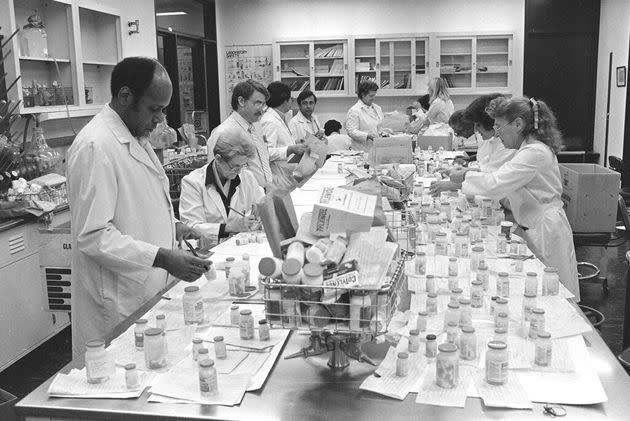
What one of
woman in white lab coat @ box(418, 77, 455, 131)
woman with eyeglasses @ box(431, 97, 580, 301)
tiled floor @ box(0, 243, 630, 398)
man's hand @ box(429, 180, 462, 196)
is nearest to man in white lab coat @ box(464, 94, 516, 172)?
man's hand @ box(429, 180, 462, 196)

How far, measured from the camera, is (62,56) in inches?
204

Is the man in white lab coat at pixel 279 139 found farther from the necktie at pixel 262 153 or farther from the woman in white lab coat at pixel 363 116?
the woman in white lab coat at pixel 363 116

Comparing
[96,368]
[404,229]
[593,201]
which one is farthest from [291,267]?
[593,201]

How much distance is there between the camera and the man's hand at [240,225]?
3129 millimetres

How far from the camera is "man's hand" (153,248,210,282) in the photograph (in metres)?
2.06

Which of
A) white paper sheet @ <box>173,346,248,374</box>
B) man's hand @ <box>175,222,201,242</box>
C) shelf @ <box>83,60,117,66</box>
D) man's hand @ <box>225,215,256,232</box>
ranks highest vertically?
shelf @ <box>83,60,117,66</box>

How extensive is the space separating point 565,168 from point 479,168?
25.4 inches

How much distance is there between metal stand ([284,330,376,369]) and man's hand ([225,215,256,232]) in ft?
4.68

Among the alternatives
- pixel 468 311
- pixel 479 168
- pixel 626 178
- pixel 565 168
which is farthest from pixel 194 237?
pixel 626 178

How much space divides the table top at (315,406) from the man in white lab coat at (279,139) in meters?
3.82

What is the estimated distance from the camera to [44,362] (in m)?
3.80

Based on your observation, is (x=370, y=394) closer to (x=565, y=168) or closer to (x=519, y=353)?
(x=519, y=353)

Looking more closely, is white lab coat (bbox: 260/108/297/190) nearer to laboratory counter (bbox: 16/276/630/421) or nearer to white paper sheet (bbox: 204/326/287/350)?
white paper sheet (bbox: 204/326/287/350)

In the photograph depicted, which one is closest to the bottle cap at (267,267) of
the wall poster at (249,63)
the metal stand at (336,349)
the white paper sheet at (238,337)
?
the metal stand at (336,349)
